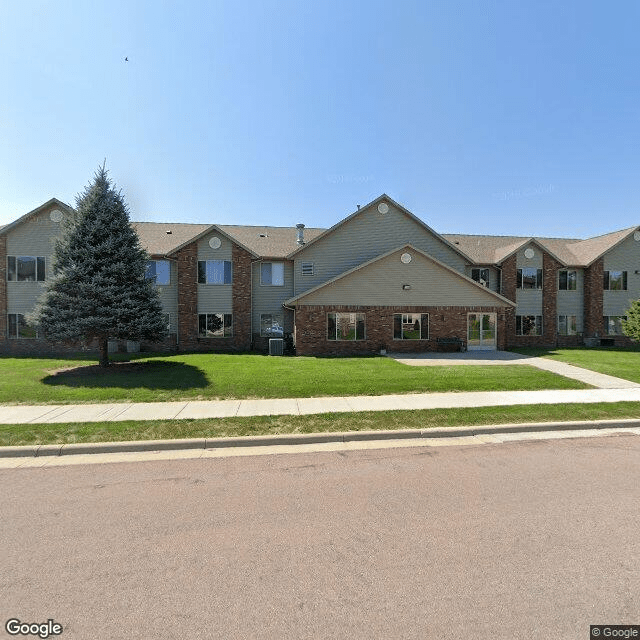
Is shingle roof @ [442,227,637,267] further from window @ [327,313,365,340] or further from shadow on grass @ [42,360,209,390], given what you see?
shadow on grass @ [42,360,209,390]

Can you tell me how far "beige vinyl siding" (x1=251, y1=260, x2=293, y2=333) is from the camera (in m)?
22.8

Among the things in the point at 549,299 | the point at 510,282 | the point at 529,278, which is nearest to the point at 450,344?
the point at 510,282

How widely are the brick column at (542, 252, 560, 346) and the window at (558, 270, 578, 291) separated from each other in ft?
2.89

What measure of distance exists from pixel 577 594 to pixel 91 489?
5.66m

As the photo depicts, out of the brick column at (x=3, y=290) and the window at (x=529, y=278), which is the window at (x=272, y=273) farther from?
the window at (x=529, y=278)

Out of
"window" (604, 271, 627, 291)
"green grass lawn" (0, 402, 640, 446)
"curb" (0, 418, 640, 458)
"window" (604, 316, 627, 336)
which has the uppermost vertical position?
"window" (604, 271, 627, 291)

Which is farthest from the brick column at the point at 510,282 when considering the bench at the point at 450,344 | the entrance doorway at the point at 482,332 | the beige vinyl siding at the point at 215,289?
the beige vinyl siding at the point at 215,289

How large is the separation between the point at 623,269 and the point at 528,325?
815 centimetres

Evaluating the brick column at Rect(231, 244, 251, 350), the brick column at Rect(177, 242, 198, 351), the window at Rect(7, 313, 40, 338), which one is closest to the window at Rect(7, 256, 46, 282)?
the window at Rect(7, 313, 40, 338)

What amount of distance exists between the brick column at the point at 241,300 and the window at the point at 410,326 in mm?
9066

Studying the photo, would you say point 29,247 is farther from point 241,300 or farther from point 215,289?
point 241,300

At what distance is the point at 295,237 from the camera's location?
87.0 feet

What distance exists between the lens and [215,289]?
22.2m

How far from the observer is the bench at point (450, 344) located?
20312 mm
